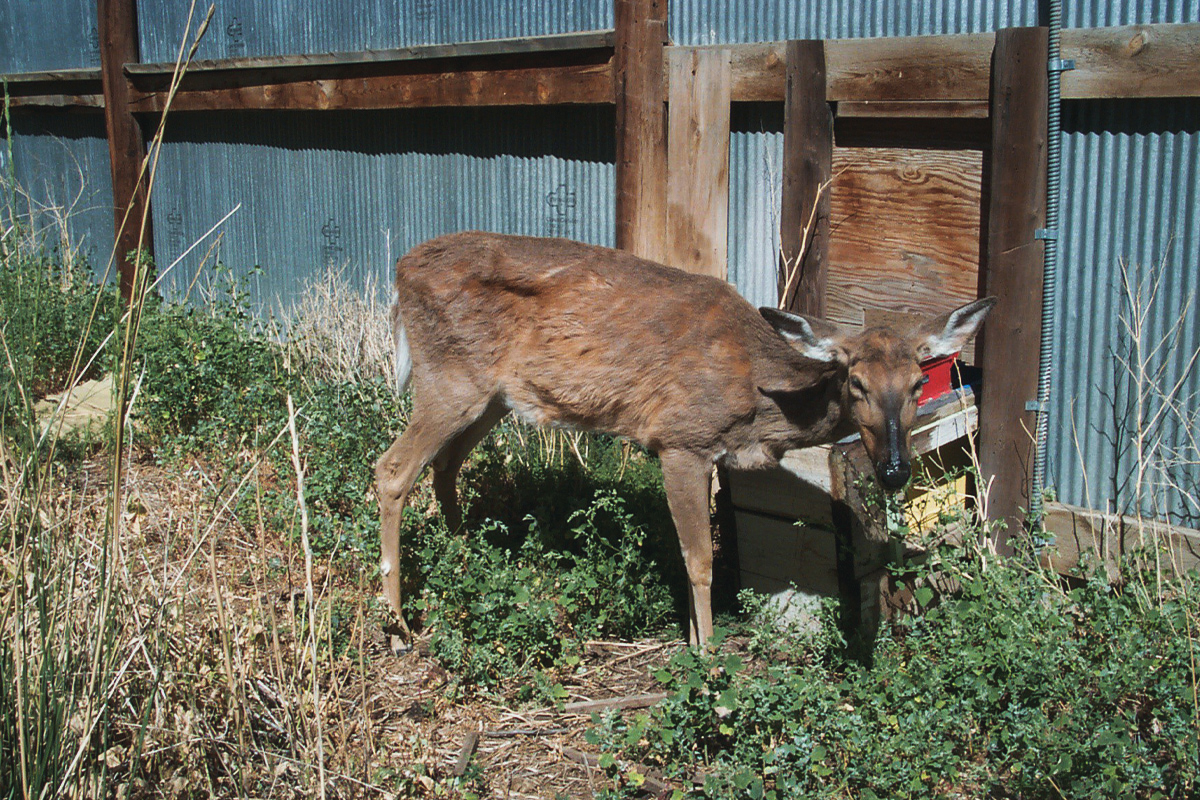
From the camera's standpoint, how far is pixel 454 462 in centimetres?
594

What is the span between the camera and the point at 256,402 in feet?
22.3

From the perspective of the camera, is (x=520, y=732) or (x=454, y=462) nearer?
(x=520, y=732)

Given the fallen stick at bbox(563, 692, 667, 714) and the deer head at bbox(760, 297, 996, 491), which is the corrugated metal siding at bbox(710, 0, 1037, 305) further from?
the fallen stick at bbox(563, 692, 667, 714)

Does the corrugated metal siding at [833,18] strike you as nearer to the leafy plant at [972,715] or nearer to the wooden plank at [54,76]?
the leafy plant at [972,715]

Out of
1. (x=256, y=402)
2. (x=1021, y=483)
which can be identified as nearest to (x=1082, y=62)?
(x=1021, y=483)

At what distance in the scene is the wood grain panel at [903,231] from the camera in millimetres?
5562

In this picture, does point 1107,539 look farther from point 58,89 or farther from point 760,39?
point 58,89

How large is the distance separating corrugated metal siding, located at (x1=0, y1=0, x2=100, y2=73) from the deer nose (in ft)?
32.3

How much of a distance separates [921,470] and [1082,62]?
80.8 inches

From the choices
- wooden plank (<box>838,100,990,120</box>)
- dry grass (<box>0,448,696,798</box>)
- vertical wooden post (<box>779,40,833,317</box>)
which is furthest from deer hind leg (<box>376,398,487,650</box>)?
wooden plank (<box>838,100,990,120</box>)

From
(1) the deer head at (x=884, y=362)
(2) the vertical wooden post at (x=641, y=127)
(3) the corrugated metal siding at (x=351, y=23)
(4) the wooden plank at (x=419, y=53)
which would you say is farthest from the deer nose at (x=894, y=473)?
(3) the corrugated metal siding at (x=351, y=23)

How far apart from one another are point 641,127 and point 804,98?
45.4 inches

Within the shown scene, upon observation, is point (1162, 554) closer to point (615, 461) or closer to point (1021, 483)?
point (1021, 483)

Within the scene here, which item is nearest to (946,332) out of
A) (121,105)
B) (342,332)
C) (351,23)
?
(342,332)
